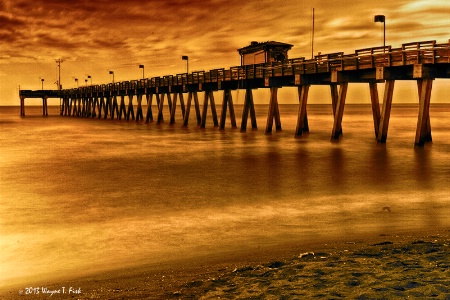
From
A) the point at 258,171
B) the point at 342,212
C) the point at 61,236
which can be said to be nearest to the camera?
the point at 61,236

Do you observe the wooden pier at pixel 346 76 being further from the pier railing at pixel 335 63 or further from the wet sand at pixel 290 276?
the wet sand at pixel 290 276

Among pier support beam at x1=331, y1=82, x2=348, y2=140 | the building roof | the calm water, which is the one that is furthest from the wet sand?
the building roof

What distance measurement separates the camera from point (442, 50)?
2425 cm

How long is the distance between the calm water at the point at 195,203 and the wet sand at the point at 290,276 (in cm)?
74

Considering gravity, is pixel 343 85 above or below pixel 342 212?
above

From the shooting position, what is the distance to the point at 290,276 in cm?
739

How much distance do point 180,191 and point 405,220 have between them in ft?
23.0

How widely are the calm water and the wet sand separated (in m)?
0.74

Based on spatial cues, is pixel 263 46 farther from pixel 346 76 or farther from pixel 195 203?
pixel 195 203

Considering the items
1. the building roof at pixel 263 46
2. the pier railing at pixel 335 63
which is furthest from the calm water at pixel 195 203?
the building roof at pixel 263 46

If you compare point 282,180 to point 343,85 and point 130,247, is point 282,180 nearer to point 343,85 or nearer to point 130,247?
point 130,247

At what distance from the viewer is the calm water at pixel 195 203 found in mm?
9578

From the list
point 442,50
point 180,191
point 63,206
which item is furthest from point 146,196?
point 442,50

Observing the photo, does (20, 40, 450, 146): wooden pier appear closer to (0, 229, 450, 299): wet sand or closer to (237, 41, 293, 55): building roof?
(237, 41, 293, 55): building roof
